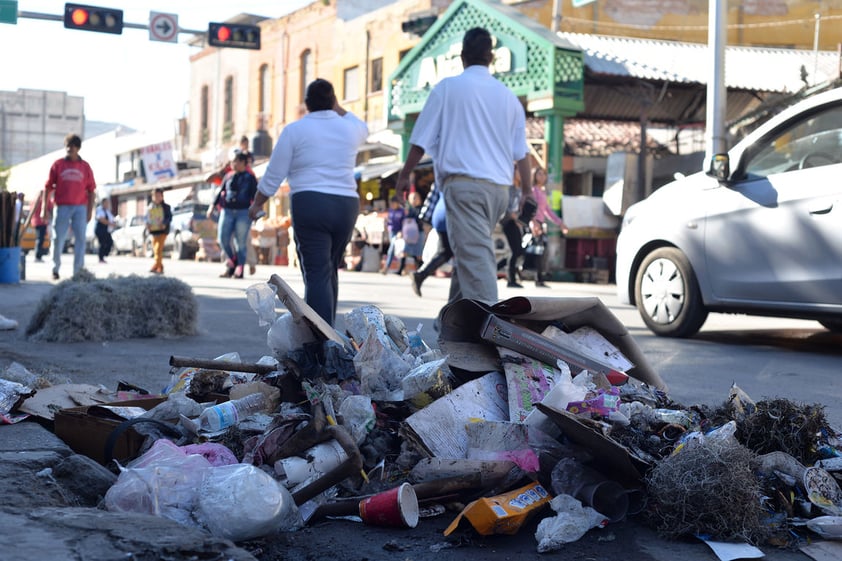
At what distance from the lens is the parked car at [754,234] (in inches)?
289

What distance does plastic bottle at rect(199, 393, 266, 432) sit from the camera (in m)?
3.84

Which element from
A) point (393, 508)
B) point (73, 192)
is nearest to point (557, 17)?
point (73, 192)

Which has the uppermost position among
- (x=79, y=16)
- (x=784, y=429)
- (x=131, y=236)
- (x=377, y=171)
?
(x=79, y=16)

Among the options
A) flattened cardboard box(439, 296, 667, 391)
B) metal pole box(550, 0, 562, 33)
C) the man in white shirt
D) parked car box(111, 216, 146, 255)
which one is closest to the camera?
flattened cardboard box(439, 296, 667, 391)

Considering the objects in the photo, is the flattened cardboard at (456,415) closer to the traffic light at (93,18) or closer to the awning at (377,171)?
the awning at (377,171)

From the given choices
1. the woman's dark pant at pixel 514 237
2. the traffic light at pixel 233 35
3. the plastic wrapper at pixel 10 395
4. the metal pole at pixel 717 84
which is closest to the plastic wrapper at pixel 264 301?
the plastic wrapper at pixel 10 395

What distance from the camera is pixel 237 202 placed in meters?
15.4

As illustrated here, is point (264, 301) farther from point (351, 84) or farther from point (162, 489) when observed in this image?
point (351, 84)

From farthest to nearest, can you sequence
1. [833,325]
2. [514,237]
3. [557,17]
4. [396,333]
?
[557,17], [514,237], [833,325], [396,333]

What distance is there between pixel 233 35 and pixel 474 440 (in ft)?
72.9

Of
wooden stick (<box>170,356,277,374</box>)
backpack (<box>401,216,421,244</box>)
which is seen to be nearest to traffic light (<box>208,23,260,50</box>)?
backpack (<box>401,216,421,244</box>)

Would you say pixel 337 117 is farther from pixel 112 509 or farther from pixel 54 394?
pixel 112 509

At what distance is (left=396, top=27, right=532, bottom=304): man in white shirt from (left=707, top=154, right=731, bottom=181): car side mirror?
6.64 ft

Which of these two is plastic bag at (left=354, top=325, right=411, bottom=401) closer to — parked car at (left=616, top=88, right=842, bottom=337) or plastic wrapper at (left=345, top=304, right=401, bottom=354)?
plastic wrapper at (left=345, top=304, right=401, bottom=354)
